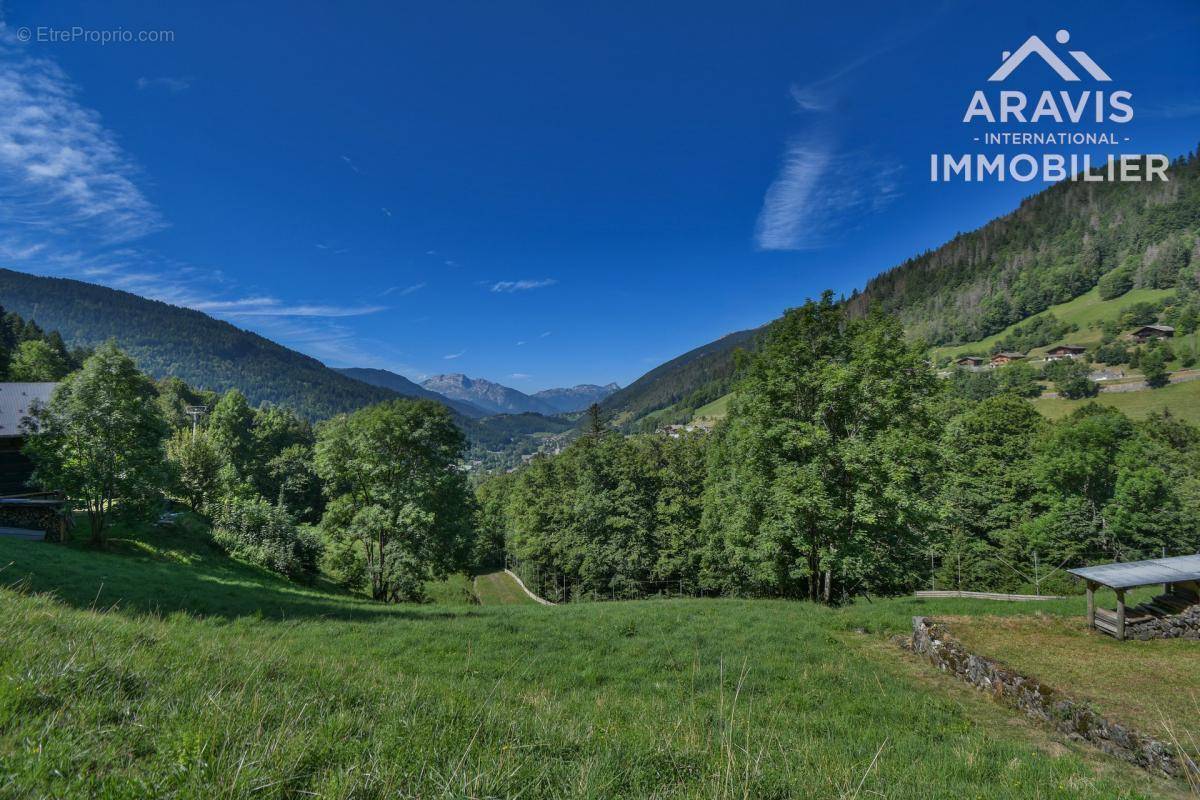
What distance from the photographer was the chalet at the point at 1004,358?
11266 cm

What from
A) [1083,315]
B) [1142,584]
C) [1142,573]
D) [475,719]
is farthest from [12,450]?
[1083,315]

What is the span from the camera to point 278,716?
134 inches

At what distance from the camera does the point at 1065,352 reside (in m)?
109

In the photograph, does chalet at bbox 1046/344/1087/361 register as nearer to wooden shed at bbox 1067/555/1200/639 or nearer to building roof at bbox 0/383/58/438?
wooden shed at bbox 1067/555/1200/639

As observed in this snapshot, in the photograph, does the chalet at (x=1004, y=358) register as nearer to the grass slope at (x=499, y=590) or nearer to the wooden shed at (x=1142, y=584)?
the grass slope at (x=499, y=590)

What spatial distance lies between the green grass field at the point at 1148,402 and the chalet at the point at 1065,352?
3088cm

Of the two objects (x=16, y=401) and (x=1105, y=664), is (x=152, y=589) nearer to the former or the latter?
(x=1105, y=664)

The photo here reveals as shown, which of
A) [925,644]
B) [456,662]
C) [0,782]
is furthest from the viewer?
[925,644]

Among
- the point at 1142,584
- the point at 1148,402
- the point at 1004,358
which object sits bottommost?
the point at 1142,584

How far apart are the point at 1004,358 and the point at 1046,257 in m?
89.8

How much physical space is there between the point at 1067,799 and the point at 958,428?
661 inches

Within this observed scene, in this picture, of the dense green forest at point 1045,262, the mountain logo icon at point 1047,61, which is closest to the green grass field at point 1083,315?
the dense green forest at point 1045,262

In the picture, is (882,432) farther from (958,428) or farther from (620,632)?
(620,632)

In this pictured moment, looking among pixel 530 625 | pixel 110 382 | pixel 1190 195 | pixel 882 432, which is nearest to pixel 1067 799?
pixel 530 625
